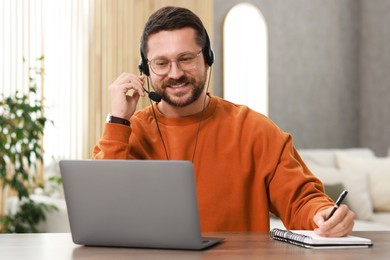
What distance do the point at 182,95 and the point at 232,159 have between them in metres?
0.24

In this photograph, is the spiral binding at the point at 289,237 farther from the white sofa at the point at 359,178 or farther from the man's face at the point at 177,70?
the white sofa at the point at 359,178

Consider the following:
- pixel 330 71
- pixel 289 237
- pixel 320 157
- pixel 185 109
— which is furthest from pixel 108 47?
pixel 289 237

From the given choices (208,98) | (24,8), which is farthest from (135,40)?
(208,98)

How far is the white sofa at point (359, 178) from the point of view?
4883 mm

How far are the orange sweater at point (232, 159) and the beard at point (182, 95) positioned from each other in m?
0.08

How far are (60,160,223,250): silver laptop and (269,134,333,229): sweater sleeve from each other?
50cm

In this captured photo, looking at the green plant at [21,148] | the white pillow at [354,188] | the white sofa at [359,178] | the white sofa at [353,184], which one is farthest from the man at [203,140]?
the white pillow at [354,188]

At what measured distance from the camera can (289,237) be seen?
1.58 m

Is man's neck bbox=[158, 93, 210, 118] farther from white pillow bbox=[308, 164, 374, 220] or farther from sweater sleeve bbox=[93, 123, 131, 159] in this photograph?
white pillow bbox=[308, 164, 374, 220]

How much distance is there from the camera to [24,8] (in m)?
5.20

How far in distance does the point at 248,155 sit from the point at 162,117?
29 centimetres

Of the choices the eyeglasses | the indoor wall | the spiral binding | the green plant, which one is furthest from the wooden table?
the indoor wall

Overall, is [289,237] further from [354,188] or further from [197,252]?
[354,188]

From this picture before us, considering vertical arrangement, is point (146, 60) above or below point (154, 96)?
above
